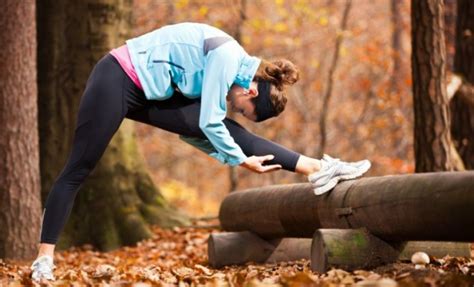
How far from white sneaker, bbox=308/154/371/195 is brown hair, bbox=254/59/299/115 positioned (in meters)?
0.57

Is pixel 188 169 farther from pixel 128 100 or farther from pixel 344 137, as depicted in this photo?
pixel 128 100

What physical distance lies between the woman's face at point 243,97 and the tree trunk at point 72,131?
200 inches

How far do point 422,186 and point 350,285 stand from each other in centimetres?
91

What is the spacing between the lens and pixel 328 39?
995 inches

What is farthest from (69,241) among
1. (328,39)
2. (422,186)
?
(328,39)

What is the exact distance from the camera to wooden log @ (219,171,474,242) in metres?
4.92

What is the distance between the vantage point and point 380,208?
5.64m

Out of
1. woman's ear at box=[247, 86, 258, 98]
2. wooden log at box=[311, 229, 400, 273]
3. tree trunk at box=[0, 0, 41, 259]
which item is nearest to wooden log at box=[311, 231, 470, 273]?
wooden log at box=[311, 229, 400, 273]

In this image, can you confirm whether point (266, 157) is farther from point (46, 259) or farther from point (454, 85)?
point (454, 85)

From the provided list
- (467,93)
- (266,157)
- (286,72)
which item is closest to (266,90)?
(286,72)

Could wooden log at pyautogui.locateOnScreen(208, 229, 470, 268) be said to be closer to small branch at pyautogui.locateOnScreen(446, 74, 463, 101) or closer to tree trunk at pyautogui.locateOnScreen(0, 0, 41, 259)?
tree trunk at pyautogui.locateOnScreen(0, 0, 41, 259)

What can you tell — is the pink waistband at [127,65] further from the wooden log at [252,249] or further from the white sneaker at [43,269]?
the wooden log at [252,249]

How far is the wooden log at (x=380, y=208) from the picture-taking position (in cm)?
492

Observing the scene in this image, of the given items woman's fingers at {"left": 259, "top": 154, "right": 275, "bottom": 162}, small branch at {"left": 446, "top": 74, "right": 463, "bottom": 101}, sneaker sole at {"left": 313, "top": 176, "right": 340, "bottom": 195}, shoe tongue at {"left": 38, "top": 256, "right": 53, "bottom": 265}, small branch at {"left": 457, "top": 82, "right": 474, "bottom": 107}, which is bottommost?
shoe tongue at {"left": 38, "top": 256, "right": 53, "bottom": 265}
